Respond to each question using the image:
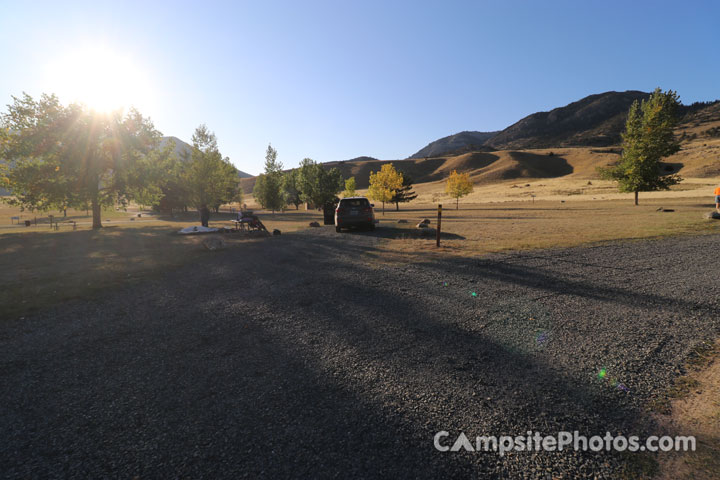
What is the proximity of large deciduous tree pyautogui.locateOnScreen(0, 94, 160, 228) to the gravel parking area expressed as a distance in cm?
2084

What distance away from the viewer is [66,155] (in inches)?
796

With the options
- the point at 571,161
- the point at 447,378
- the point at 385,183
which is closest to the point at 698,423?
the point at 447,378

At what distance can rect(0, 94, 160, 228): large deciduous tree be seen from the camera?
19.4 m

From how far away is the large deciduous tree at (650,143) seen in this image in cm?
3225

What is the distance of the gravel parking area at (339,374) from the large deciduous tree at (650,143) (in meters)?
37.0

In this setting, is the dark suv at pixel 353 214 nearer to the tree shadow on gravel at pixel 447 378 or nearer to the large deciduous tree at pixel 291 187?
the tree shadow on gravel at pixel 447 378

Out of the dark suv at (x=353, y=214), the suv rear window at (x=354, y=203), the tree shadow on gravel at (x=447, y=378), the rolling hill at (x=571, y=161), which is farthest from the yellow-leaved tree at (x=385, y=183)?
the rolling hill at (x=571, y=161)

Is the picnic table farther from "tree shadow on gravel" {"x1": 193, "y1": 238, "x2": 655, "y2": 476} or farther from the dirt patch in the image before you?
the dirt patch

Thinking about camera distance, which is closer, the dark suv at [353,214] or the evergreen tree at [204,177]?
the dark suv at [353,214]

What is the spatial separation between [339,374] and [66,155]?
26.9 m

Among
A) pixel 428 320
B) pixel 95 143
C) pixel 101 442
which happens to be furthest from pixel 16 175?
pixel 428 320

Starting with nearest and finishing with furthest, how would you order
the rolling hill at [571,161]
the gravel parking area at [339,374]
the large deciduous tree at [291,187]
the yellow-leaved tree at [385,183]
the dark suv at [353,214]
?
the gravel parking area at [339,374]
the dark suv at [353,214]
the yellow-leaved tree at [385,183]
the large deciduous tree at [291,187]
the rolling hill at [571,161]

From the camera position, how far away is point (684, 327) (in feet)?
14.4

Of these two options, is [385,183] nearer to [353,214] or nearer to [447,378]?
[353,214]
